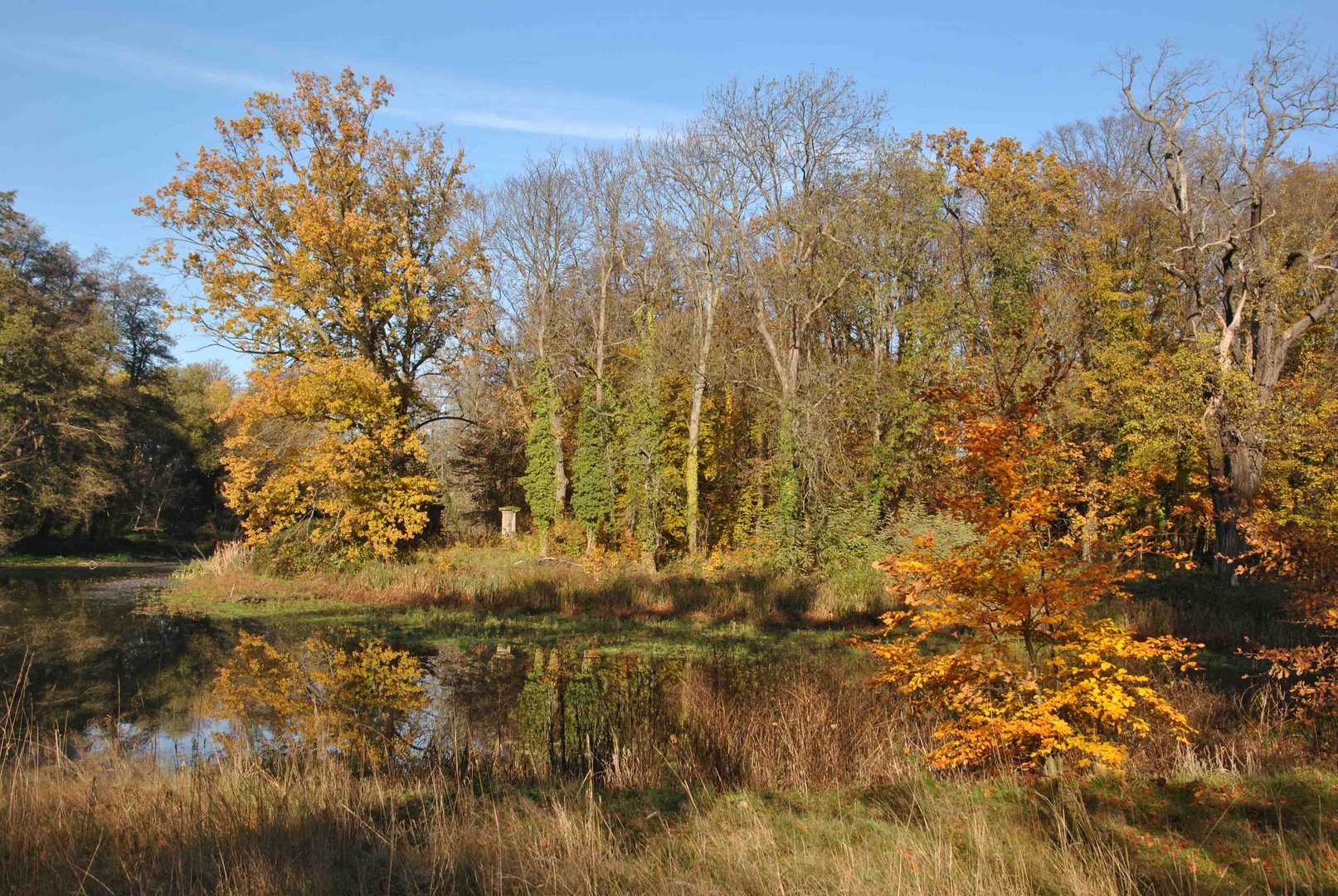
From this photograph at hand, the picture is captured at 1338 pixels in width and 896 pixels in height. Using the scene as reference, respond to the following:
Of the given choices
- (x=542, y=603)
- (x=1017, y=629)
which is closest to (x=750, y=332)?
(x=542, y=603)

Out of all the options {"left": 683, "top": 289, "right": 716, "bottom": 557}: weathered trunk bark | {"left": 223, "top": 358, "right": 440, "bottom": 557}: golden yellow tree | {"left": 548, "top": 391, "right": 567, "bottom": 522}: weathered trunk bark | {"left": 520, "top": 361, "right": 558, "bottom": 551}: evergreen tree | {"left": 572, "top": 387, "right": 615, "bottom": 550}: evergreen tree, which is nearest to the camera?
{"left": 223, "top": 358, "right": 440, "bottom": 557}: golden yellow tree

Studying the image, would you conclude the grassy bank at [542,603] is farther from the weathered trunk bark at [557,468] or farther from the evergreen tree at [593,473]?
the weathered trunk bark at [557,468]

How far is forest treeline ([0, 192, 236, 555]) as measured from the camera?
105 feet

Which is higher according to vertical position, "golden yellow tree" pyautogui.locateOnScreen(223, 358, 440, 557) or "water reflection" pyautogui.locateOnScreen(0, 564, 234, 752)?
"golden yellow tree" pyautogui.locateOnScreen(223, 358, 440, 557)

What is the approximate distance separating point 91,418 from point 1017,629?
119 feet

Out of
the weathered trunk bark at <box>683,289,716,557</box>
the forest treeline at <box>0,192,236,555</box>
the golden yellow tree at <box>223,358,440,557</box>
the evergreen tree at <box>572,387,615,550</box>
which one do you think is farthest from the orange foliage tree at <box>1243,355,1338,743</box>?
the forest treeline at <box>0,192,236,555</box>

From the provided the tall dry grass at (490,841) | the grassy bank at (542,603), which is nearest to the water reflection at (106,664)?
the grassy bank at (542,603)

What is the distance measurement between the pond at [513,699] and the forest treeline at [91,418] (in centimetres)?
1732

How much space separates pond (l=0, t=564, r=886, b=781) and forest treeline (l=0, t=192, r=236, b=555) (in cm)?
1732

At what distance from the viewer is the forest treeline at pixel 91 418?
31.9 m

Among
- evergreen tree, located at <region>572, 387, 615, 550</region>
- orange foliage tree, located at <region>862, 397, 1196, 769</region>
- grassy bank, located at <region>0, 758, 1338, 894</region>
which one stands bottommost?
grassy bank, located at <region>0, 758, 1338, 894</region>

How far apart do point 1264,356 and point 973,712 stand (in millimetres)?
16600

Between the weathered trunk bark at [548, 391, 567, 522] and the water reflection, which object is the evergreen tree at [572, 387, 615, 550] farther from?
the water reflection

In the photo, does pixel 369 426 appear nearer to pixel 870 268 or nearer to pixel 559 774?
pixel 870 268
